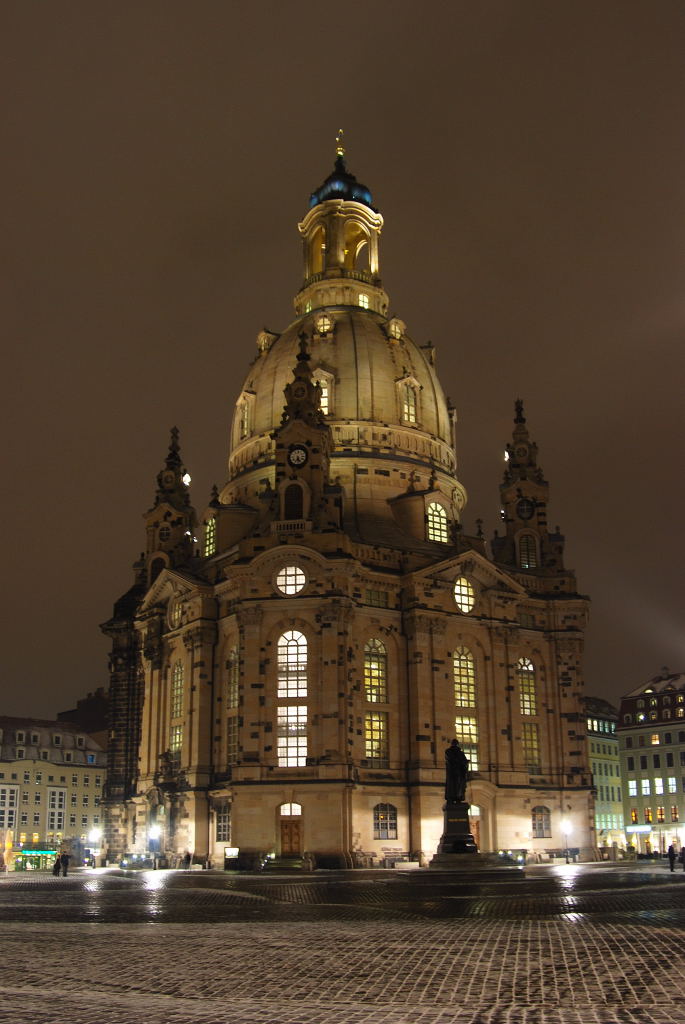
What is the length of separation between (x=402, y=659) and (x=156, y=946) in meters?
55.0

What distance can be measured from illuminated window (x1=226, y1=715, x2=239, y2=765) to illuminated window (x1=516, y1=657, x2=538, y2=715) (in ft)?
72.4

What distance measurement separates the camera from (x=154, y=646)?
276ft

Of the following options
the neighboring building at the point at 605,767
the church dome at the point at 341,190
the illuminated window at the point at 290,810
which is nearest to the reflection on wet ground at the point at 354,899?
the illuminated window at the point at 290,810

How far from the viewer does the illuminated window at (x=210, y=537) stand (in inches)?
3418

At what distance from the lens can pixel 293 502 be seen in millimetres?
76562

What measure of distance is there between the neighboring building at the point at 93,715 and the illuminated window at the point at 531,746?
249 feet

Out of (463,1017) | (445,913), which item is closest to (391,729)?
(445,913)

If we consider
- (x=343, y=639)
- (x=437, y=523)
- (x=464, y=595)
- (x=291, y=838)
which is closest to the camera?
(x=291, y=838)

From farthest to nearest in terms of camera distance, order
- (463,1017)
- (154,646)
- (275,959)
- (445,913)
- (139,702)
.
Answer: (139,702) < (154,646) < (445,913) < (275,959) < (463,1017)

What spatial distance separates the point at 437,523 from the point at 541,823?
23.7 m

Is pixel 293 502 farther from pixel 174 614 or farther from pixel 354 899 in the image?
pixel 354 899

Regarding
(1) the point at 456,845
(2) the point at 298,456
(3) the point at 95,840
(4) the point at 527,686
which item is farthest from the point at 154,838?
(3) the point at 95,840

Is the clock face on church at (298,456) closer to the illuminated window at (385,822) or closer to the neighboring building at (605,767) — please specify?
the illuminated window at (385,822)

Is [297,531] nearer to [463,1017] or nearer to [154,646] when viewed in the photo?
[154,646]
